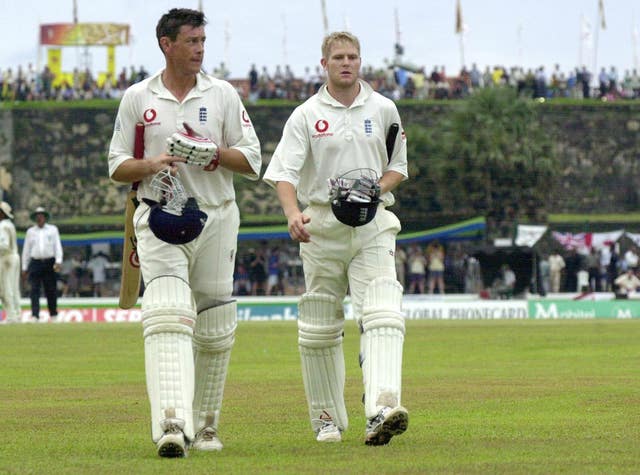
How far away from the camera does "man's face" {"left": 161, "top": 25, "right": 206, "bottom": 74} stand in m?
9.48

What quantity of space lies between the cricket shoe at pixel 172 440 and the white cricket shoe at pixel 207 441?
0.55 meters

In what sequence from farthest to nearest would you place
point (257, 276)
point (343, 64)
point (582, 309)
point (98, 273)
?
point (98, 273) → point (257, 276) → point (582, 309) → point (343, 64)

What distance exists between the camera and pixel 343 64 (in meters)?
9.97

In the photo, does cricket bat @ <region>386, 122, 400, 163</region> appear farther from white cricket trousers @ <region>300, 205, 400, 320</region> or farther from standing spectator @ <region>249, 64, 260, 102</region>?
standing spectator @ <region>249, 64, 260, 102</region>

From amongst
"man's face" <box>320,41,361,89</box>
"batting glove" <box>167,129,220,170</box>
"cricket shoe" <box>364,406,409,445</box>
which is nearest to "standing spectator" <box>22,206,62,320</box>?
"man's face" <box>320,41,361,89</box>

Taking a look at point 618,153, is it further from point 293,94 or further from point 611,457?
point 611,457

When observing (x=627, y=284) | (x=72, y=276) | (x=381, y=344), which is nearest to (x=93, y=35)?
(x=72, y=276)

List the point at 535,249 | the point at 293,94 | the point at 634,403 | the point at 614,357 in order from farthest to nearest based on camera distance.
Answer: the point at 293,94 < the point at 535,249 < the point at 614,357 < the point at 634,403

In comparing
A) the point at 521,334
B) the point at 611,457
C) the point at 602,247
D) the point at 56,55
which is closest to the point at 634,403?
the point at 611,457

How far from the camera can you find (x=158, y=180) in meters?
9.41

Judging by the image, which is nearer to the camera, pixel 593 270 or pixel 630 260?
pixel 593 270

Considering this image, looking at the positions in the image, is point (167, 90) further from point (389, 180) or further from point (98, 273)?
point (98, 273)

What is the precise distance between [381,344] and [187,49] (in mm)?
2067

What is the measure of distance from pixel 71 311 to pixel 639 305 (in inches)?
528
